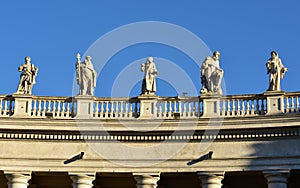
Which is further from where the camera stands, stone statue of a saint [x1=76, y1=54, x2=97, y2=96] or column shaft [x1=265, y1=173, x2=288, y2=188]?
stone statue of a saint [x1=76, y1=54, x2=97, y2=96]

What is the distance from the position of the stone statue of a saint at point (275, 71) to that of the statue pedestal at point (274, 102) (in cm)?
54

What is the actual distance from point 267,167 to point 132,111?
8.83m

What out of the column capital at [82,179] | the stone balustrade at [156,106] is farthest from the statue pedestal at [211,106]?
the column capital at [82,179]

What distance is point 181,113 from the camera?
158 ft

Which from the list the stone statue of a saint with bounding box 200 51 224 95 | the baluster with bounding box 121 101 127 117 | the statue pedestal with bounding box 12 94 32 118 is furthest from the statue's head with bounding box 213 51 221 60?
the statue pedestal with bounding box 12 94 32 118

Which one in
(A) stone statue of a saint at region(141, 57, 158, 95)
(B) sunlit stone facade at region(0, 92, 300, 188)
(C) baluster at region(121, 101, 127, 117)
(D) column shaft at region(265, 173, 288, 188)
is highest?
(A) stone statue of a saint at region(141, 57, 158, 95)

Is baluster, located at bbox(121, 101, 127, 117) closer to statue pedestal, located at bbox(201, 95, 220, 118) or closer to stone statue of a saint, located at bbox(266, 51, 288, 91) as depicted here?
statue pedestal, located at bbox(201, 95, 220, 118)

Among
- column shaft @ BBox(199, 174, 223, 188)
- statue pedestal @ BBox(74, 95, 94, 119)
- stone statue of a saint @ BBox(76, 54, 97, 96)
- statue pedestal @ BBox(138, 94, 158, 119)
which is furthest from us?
stone statue of a saint @ BBox(76, 54, 97, 96)

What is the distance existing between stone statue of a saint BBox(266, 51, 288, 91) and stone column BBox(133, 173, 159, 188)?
28.8ft

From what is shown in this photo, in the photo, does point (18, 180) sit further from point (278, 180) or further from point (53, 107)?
point (278, 180)

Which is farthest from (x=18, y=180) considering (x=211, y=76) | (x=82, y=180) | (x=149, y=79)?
(x=211, y=76)

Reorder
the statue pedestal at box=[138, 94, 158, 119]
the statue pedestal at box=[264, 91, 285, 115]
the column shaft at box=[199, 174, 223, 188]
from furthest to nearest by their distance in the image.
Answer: the statue pedestal at box=[138, 94, 158, 119] < the statue pedestal at box=[264, 91, 285, 115] < the column shaft at box=[199, 174, 223, 188]

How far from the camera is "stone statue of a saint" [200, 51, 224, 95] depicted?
160 ft

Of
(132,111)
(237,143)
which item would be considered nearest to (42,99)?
(132,111)
